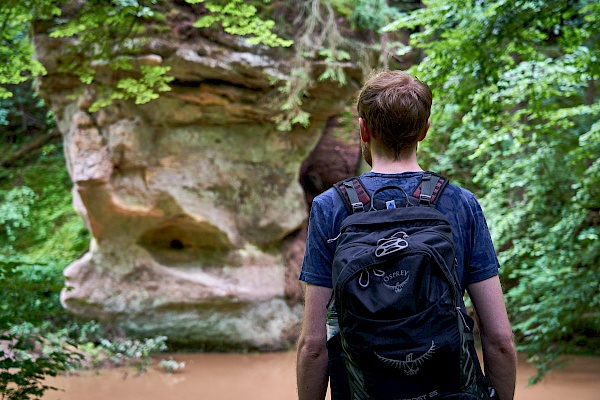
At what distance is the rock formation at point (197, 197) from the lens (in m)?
8.29

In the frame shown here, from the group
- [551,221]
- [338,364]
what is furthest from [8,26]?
[551,221]

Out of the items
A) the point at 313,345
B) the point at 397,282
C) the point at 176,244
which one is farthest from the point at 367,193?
the point at 176,244

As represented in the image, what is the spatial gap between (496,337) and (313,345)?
1.58 feet

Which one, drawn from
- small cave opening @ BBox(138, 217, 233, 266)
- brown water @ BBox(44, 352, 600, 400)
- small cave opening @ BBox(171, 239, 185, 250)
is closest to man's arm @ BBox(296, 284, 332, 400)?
brown water @ BBox(44, 352, 600, 400)

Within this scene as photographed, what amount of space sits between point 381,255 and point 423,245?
10 cm

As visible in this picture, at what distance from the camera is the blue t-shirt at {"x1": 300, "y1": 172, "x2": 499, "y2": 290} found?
161 centimetres

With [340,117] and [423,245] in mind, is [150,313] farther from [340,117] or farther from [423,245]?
A: [423,245]

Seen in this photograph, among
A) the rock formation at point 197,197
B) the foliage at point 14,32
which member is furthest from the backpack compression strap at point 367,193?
the rock formation at point 197,197

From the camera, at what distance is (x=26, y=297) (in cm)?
404

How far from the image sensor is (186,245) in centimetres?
937

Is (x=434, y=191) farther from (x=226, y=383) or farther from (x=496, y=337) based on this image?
(x=226, y=383)

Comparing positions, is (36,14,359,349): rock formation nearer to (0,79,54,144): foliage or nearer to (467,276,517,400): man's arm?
(0,79,54,144): foliage

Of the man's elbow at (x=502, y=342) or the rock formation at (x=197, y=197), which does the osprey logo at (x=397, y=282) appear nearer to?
the man's elbow at (x=502, y=342)

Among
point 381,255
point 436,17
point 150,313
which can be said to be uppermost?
point 436,17
